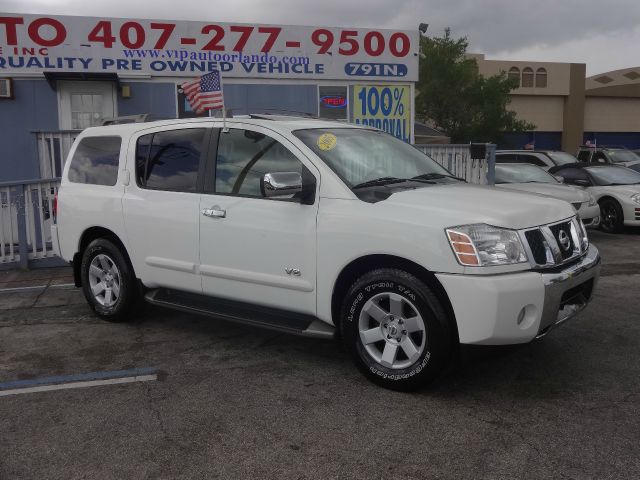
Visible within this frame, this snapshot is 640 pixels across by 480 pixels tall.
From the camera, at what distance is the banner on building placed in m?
12.9

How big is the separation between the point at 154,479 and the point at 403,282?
1.82m

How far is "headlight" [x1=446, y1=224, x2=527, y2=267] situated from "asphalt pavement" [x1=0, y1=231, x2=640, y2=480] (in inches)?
21.8

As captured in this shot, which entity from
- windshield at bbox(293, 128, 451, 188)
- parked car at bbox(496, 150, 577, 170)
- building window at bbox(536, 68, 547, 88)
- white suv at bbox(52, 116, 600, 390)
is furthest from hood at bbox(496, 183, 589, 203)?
building window at bbox(536, 68, 547, 88)

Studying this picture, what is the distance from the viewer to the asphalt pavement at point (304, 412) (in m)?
3.23

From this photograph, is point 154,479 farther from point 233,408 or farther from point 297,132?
point 297,132

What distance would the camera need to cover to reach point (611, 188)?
12281 mm

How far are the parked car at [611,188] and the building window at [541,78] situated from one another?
3529 centimetres

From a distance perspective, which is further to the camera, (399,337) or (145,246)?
(145,246)

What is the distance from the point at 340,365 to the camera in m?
4.70

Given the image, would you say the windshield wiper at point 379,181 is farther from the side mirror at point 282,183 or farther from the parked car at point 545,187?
the parked car at point 545,187

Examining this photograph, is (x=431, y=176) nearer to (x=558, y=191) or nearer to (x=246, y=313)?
(x=246, y=313)

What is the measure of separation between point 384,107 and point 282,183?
922 cm

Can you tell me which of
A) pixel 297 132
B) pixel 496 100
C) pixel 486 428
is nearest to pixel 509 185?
pixel 297 132

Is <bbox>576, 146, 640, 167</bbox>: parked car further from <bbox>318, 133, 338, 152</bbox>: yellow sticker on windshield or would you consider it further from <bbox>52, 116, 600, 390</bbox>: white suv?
<bbox>318, 133, 338, 152</bbox>: yellow sticker on windshield
